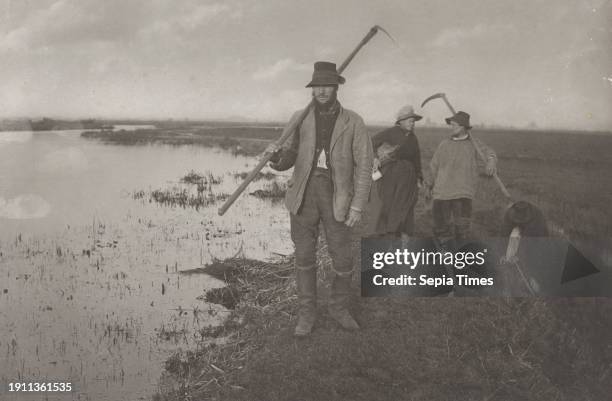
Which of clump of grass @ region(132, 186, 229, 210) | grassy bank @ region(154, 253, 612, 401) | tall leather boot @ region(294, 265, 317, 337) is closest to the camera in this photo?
grassy bank @ region(154, 253, 612, 401)

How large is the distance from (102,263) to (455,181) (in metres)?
5.17

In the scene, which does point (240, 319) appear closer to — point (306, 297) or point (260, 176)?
point (306, 297)

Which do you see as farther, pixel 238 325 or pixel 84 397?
pixel 238 325

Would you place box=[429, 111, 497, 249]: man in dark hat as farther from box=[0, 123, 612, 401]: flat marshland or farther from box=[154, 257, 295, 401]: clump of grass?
box=[154, 257, 295, 401]: clump of grass

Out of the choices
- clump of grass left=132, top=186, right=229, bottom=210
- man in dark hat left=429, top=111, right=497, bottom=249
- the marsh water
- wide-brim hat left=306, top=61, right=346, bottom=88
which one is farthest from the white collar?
clump of grass left=132, top=186, right=229, bottom=210

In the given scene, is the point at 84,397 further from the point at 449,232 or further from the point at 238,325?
the point at 449,232

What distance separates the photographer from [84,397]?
15.0 feet

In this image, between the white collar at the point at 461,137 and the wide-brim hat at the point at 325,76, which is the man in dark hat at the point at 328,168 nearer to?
the wide-brim hat at the point at 325,76

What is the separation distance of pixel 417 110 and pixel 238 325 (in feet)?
11.5

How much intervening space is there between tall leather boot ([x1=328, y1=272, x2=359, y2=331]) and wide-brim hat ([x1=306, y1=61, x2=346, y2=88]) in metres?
1.69

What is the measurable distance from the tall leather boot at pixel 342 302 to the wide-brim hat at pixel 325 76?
169cm

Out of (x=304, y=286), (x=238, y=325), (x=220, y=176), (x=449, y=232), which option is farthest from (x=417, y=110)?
(x=220, y=176)

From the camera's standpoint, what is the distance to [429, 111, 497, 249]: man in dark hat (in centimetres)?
596

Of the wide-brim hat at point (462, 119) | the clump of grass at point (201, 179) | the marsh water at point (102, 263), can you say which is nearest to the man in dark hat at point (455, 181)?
the wide-brim hat at point (462, 119)
